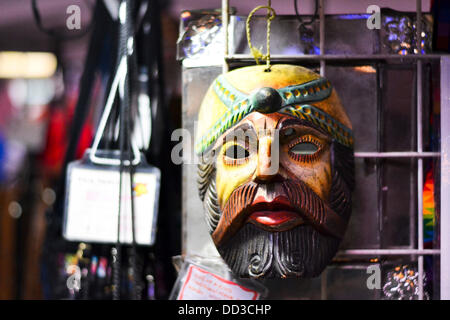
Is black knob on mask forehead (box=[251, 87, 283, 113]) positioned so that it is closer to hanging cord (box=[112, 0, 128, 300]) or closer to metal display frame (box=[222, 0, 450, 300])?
metal display frame (box=[222, 0, 450, 300])

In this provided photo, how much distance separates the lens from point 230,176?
3.59 feet

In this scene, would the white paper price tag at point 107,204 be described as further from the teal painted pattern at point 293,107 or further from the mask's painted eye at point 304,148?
the mask's painted eye at point 304,148

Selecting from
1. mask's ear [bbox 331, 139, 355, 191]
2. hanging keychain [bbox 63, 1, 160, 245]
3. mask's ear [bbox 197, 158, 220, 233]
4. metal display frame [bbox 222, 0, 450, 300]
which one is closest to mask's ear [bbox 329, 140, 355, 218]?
mask's ear [bbox 331, 139, 355, 191]

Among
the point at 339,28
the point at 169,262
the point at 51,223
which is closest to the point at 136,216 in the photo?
the point at 169,262

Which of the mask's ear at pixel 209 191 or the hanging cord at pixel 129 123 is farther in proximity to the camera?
the hanging cord at pixel 129 123

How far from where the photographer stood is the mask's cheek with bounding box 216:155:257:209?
3.52 ft

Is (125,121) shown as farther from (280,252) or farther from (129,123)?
(280,252)

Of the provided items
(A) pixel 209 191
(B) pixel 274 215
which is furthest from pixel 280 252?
(A) pixel 209 191

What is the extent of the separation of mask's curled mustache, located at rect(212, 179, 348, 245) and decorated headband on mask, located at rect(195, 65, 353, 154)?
0.13 metres

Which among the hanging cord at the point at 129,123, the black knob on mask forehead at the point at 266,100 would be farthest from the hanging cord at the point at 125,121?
the black knob on mask forehead at the point at 266,100

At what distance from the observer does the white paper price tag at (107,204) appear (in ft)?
4.32

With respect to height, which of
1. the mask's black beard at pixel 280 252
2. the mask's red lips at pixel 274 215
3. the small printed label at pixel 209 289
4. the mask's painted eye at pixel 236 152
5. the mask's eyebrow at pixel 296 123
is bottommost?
the small printed label at pixel 209 289

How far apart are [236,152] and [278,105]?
12 cm

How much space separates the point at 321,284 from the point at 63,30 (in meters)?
0.85
